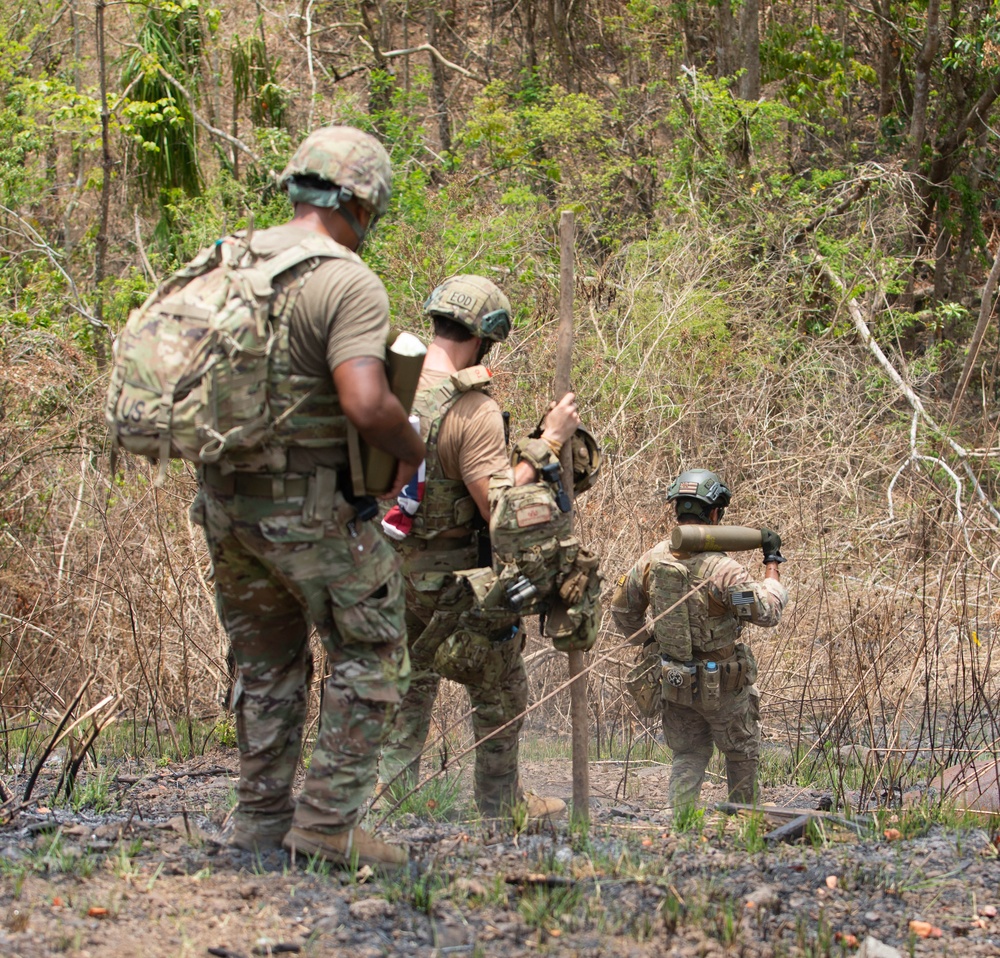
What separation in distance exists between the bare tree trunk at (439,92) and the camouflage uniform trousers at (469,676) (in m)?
10.8

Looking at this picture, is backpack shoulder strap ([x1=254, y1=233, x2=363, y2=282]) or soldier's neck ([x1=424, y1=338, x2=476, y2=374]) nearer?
backpack shoulder strap ([x1=254, y1=233, x2=363, y2=282])

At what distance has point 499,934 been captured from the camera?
288 centimetres

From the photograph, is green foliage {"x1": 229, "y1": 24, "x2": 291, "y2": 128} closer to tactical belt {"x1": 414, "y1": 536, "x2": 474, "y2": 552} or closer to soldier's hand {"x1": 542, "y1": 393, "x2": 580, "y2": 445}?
tactical belt {"x1": 414, "y1": 536, "x2": 474, "y2": 552}

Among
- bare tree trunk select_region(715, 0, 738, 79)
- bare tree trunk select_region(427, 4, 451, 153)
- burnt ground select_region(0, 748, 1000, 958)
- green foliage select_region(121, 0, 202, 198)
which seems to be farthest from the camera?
bare tree trunk select_region(427, 4, 451, 153)

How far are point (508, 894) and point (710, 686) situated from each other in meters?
1.87

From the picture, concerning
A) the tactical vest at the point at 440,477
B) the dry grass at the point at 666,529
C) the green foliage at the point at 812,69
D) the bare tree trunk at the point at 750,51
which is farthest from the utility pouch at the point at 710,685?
the green foliage at the point at 812,69

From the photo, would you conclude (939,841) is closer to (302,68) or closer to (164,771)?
(164,771)

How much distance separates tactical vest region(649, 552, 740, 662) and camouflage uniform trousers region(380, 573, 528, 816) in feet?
2.75

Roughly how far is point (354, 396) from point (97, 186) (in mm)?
10015

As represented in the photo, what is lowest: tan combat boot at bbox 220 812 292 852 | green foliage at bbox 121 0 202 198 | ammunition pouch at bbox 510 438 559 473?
tan combat boot at bbox 220 812 292 852

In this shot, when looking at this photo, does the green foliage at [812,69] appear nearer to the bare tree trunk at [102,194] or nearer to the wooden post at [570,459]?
the bare tree trunk at [102,194]

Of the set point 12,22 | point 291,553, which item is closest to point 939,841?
point 291,553

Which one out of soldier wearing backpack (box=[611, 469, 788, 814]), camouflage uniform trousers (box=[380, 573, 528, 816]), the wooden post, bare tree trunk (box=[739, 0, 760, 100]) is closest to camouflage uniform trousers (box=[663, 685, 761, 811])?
soldier wearing backpack (box=[611, 469, 788, 814])

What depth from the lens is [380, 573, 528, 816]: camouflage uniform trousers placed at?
3994 mm
